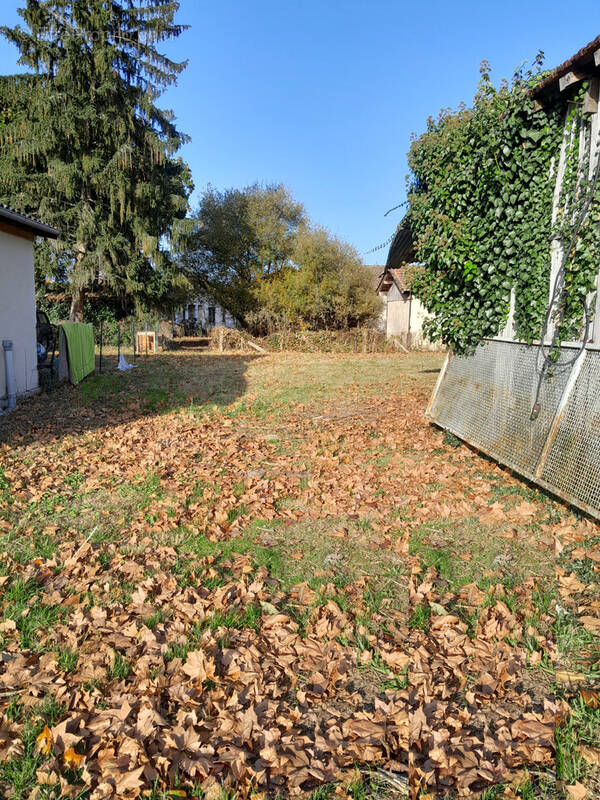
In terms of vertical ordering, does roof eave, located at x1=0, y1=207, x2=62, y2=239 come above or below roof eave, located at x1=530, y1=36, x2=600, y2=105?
below

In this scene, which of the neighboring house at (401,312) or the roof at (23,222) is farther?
the neighboring house at (401,312)

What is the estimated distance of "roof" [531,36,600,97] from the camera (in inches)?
185

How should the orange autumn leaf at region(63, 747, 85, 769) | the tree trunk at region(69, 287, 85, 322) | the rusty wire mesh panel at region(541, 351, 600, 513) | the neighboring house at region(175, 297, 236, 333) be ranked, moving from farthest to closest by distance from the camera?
the neighboring house at region(175, 297, 236, 333), the tree trunk at region(69, 287, 85, 322), the rusty wire mesh panel at region(541, 351, 600, 513), the orange autumn leaf at region(63, 747, 85, 769)

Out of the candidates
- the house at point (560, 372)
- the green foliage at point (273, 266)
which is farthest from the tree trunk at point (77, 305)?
the house at point (560, 372)

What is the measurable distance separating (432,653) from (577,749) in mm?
797

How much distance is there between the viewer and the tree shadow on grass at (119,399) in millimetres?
7793

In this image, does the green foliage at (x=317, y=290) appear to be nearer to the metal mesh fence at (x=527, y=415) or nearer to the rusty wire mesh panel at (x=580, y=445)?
the metal mesh fence at (x=527, y=415)

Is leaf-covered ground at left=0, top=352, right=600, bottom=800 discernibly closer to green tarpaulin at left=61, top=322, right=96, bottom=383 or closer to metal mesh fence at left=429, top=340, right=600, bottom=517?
metal mesh fence at left=429, top=340, right=600, bottom=517

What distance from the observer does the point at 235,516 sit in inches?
182

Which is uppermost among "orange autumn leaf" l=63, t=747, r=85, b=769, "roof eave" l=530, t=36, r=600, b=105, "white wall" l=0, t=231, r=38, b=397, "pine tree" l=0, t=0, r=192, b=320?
"pine tree" l=0, t=0, r=192, b=320

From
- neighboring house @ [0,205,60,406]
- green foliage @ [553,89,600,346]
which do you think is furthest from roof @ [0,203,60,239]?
green foliage @ [553,89,600,346]

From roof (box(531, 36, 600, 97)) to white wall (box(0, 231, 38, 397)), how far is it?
9173mm

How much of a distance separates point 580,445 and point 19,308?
10.3 metres

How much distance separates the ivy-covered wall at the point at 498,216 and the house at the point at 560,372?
5 centimetres
